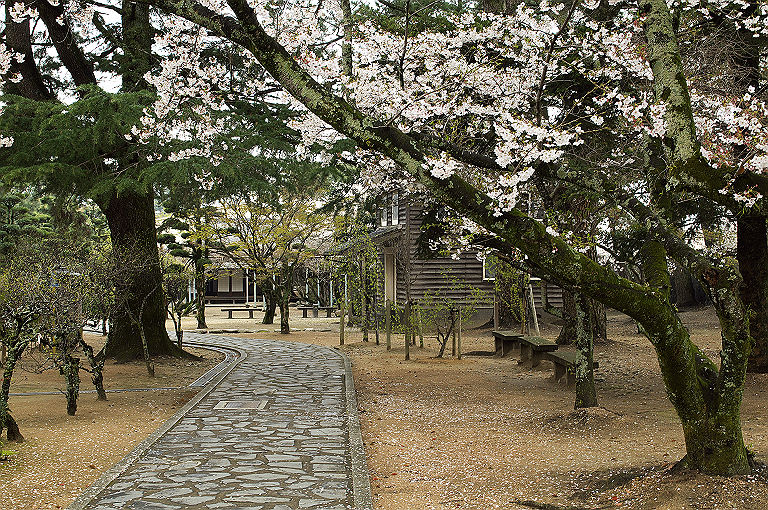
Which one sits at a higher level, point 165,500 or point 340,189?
point 340,189

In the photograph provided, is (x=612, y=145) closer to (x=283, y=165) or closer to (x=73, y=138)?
(x=283, y=165)

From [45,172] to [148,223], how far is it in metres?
4.96

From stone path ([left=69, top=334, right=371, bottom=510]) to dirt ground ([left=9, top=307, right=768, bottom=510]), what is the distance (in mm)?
307

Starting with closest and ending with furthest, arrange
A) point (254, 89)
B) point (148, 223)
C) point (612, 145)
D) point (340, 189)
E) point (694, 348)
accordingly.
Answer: point (694, 348) → point (612, 145) → point (254, 89) → point (148, 223) → point (340, 189)

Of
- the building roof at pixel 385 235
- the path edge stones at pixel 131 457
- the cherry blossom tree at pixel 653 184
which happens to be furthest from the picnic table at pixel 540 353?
the building roof at pixel 385 235

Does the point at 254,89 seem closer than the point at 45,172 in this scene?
No

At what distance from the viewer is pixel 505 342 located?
16.7m

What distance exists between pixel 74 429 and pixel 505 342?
1069 cm

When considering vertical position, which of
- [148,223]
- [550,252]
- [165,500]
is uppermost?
[148,223]

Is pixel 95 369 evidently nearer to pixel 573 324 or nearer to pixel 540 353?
pixel 540 353

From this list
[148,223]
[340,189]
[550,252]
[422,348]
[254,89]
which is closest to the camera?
[550,252]

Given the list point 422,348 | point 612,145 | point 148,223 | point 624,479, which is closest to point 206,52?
point 148,223

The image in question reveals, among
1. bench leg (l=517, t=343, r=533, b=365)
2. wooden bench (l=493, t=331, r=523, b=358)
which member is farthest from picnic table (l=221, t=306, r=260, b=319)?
bench leg (l=517, t=343, r=533, b=365)

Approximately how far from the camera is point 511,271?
15.7 m
